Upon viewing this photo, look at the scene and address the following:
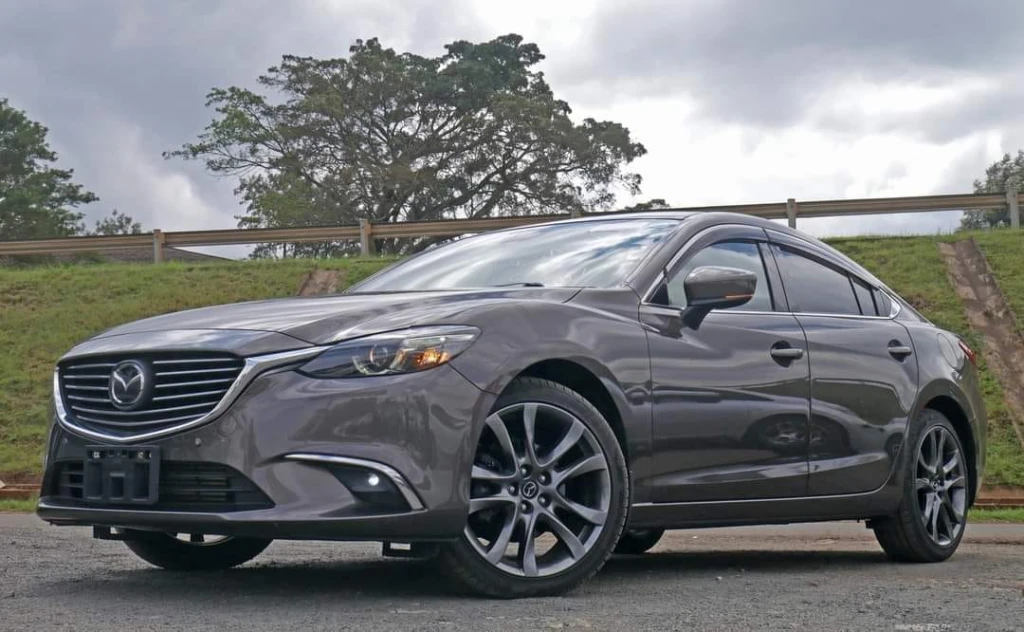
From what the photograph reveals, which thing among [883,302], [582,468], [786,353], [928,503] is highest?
[883,302]

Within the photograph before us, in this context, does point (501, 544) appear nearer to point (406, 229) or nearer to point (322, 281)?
point (322, 281)

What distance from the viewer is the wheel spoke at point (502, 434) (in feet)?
16.3

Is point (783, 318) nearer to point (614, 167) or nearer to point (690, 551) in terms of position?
point (690, 551)

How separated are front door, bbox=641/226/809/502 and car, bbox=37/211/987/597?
0.5 inches

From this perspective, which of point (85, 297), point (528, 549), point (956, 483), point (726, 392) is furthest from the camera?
point (85, 297)

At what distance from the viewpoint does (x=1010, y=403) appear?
14.1 metres

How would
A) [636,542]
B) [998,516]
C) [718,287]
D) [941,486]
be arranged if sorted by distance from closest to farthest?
[718,287] → [941,486] → [636,542] → [998,516]

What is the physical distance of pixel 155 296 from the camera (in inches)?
813

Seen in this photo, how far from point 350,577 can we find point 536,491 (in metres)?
1.24

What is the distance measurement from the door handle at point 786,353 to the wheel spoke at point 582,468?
4.22ft

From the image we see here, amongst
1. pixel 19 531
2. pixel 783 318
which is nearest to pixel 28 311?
pixel 19 531

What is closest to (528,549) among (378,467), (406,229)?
(378,467)

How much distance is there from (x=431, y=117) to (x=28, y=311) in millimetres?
25925

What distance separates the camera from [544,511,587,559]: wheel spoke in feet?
16.9
